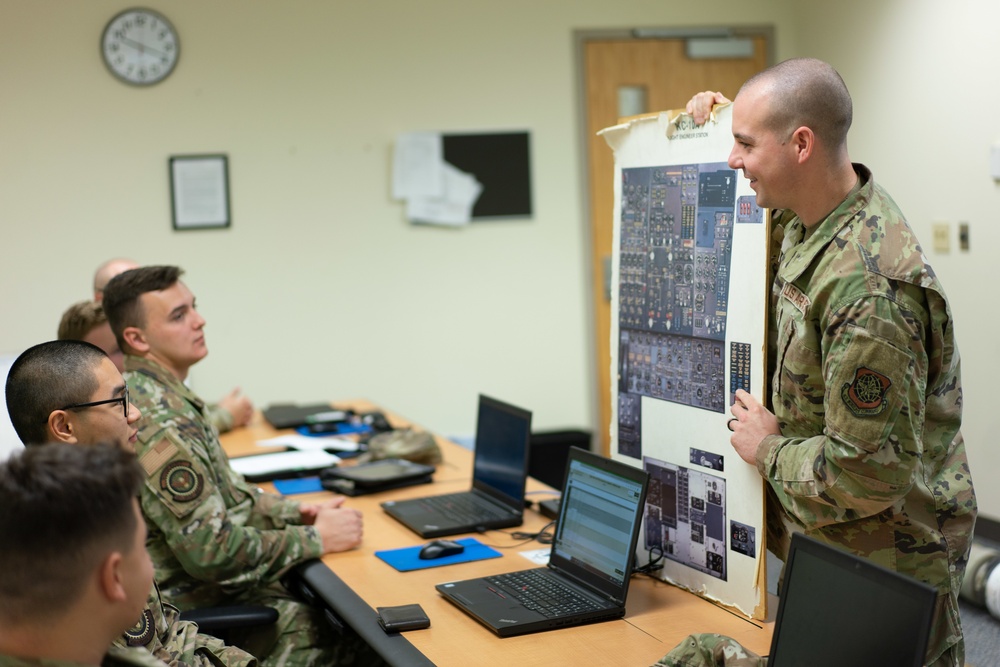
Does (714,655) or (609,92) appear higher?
(609,92)

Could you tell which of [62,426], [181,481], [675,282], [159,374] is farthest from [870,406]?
[159,374]

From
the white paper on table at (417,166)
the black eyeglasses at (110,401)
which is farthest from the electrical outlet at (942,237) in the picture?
the black eyeglasses at (110,401)

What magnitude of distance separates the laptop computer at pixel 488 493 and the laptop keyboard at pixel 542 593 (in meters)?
0.47

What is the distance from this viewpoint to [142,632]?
2.03 meters

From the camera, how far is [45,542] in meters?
1.32

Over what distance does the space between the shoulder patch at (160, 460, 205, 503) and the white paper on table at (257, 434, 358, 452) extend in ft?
3.96

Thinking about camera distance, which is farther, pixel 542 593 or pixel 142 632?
pixel 542 593

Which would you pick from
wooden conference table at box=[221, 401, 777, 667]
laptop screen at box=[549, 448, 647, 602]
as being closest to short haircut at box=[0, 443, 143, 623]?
wooden conference table at box=[221, 401, 777, 667]

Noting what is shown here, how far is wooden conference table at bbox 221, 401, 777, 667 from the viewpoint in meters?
2.01

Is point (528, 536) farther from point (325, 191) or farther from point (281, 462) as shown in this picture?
point (325, 191)

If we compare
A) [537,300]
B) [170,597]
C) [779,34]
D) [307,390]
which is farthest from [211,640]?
[779,34]

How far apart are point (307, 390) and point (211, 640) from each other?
331 cm

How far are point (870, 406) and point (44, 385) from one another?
154 cm

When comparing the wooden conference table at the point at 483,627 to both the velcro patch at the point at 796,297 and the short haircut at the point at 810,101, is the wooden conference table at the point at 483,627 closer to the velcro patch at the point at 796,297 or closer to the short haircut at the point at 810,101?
the velcro patch at the point at 796,297
